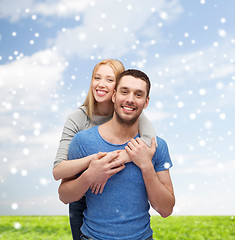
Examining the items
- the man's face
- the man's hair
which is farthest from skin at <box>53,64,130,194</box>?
the man's hair

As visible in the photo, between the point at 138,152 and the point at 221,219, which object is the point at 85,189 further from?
the point at 221,219

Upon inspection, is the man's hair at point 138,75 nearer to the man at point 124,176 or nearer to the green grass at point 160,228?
the man at point 124,176

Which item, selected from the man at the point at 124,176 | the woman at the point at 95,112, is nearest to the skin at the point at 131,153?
the man at the point at 124,176

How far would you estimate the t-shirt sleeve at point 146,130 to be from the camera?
77.4 inches

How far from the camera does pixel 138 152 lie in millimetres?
1822

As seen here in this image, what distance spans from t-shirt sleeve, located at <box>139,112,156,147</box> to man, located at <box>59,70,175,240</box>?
0.14ft

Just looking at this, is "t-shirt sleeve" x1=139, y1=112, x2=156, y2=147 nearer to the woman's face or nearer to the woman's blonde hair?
the woman's face

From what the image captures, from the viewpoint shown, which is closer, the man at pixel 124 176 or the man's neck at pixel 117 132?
the man at pixel 124 176

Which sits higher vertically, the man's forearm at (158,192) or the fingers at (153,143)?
the fingers at (153,143)

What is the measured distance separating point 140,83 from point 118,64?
56 centimetres

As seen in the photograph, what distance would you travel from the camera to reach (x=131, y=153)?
181 cm

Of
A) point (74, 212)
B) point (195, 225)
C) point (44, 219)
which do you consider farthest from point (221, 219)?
point (74, 212)

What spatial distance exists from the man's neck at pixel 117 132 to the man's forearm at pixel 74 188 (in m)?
0.26

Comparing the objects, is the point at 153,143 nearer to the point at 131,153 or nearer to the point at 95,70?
the point at 131,153
